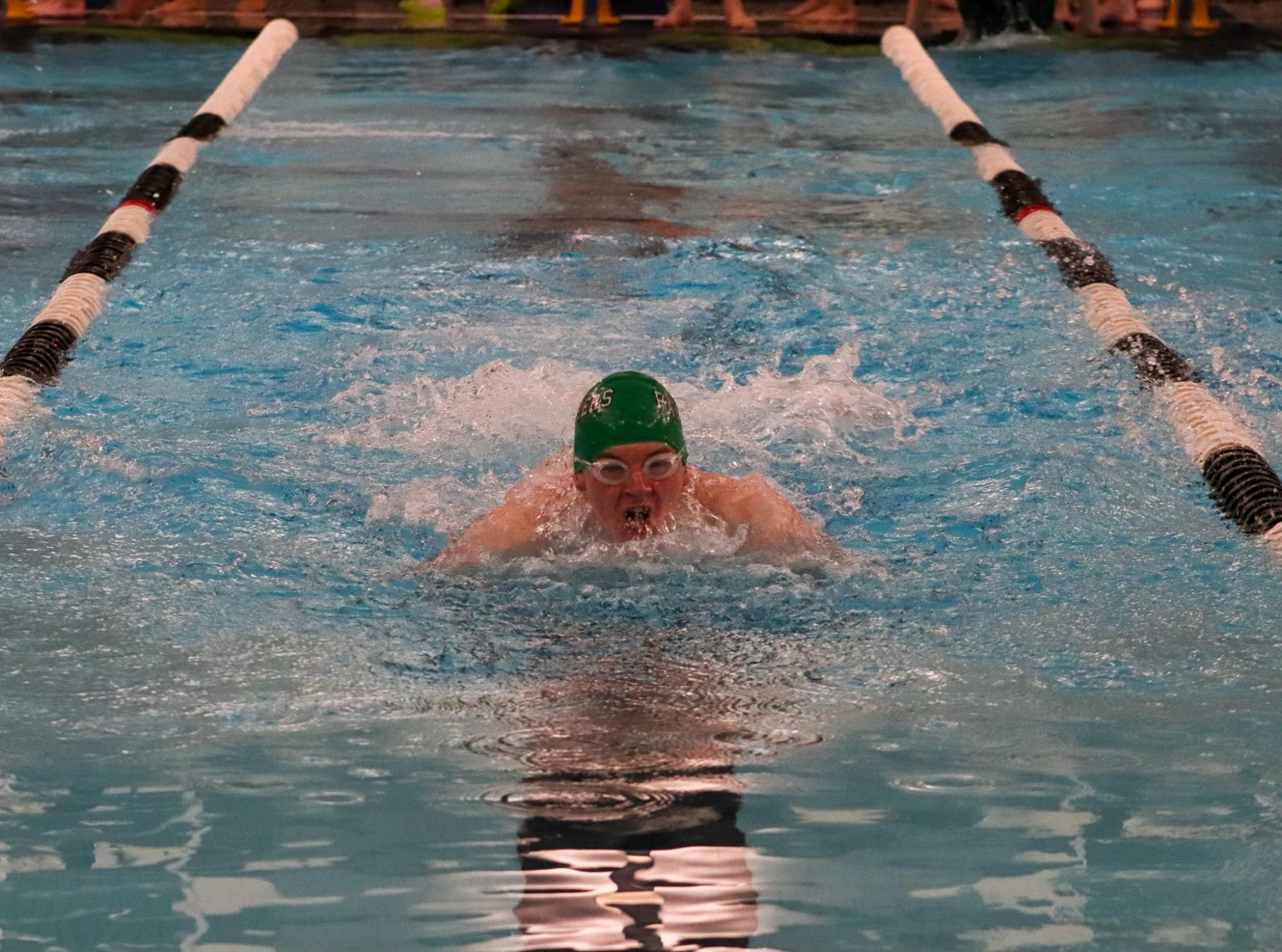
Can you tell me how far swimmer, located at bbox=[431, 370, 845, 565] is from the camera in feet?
12.5

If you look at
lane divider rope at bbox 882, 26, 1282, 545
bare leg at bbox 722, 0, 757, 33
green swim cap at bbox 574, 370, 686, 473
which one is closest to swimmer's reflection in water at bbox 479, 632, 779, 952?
green swim cap at bbox 574, 370, 686, 473

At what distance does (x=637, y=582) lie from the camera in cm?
382

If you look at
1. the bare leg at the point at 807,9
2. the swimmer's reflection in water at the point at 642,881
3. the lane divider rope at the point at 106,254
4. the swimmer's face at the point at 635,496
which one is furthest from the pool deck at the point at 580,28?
the swimmer's reflection in water at the point at 642,881

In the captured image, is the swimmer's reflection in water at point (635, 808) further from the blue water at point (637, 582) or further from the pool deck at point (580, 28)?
the pool deck at point (580, 28)

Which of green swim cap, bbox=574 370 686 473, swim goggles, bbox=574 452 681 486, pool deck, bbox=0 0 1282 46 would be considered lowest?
swim goggles, bbox=574 452 681 486

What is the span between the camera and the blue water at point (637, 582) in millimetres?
2660

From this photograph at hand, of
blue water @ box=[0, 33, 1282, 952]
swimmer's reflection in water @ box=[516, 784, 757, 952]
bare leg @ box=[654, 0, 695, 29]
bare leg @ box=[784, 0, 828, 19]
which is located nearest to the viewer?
swimmer's reflection in water @ box=[516, 784, 757, 952]

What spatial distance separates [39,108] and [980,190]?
5.12 metres

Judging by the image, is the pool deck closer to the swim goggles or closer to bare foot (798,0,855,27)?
bare foot (798,0,855,27)

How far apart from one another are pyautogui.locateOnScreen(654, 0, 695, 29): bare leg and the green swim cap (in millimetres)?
7787

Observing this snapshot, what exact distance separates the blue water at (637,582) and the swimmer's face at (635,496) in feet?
0.36

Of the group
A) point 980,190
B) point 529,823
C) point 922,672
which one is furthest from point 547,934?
point 980,190

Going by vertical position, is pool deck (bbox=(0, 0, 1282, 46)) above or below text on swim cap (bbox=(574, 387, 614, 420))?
above

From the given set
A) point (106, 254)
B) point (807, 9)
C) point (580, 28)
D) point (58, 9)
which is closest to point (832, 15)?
point (807, 9)
